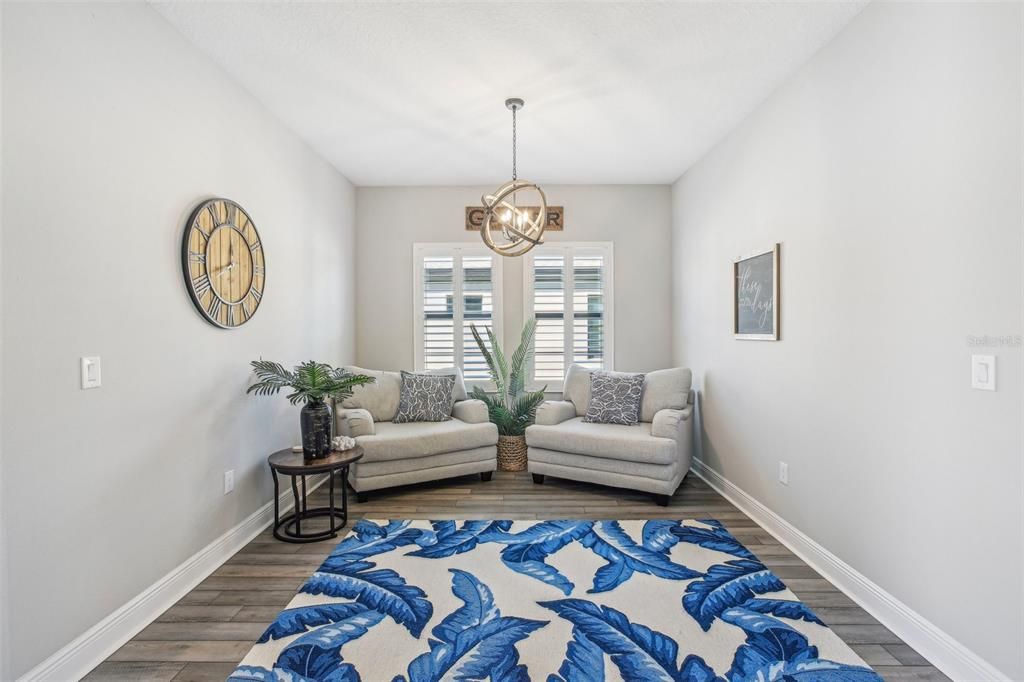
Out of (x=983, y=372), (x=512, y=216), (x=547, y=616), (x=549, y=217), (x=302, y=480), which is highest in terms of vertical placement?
(x=549, y=217)

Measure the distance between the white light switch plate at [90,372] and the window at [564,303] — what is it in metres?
3.55

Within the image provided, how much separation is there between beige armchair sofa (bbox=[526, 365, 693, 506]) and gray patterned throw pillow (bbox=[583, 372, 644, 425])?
0.06 meters

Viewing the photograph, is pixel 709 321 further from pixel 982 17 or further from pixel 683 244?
Result: pixel 982 17

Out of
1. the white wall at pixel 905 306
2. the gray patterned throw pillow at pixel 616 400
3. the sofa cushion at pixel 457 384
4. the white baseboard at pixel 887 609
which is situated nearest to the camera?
the white wall at pixel 905 306

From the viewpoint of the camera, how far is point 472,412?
13.7 ft

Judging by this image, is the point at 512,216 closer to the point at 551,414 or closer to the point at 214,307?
the point at 551,414

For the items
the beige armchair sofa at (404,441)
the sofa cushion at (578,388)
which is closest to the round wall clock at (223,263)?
the beige armchair sofa at (404,441)

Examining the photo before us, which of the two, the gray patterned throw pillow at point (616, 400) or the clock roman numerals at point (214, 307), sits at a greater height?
the clock roman numerals at point (214, 307)

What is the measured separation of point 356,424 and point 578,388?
1.89 meters

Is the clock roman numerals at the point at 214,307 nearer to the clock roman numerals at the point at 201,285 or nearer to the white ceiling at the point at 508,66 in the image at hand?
the clock roman numerals at the point at 201,285

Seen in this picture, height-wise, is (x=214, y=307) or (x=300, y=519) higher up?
(x=214, y=307)

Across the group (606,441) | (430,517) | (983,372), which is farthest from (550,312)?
(983,372)

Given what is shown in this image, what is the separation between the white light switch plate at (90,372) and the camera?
1.85 meters

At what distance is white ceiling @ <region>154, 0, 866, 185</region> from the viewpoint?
89.2 inches
